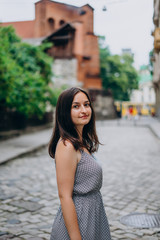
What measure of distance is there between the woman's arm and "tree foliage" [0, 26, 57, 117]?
1005 centimetres

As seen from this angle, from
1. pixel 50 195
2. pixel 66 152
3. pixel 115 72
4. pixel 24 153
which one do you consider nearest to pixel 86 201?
pixel 66 152

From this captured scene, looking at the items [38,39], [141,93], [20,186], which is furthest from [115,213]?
[141,93]

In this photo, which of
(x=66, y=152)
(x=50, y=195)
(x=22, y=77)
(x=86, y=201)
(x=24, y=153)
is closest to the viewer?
(x=66, y=152)

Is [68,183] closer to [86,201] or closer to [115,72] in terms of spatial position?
[86,201]

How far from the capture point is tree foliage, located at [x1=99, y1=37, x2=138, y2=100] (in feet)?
164

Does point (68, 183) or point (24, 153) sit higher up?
point (68, 183)

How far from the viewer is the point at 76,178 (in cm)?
198

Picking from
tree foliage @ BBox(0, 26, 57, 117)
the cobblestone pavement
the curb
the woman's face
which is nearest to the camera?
the woman's face

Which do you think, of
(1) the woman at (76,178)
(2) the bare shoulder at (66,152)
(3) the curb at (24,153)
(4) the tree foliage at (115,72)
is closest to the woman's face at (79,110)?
(1) the woman at (76,178)

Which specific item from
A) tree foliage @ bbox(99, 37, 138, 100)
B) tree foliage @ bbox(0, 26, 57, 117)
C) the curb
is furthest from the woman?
tree foliage @ bbox(99, 37, 138, 100)

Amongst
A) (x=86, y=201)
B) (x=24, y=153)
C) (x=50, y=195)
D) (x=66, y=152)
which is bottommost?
(x=24, y=153)

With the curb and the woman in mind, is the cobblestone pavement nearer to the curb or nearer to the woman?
the curb

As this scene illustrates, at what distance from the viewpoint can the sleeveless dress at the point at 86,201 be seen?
6.46ft

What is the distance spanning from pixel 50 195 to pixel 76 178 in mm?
4081
